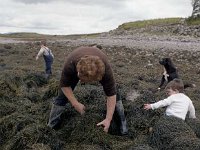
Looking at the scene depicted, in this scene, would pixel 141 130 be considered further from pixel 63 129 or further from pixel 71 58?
pixel 71 58

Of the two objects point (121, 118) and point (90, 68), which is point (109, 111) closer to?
point (121, 118)

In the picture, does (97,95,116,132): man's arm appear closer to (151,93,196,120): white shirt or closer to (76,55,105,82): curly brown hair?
(76,55,105,82): curly brown hair

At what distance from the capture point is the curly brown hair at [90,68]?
5684 mm

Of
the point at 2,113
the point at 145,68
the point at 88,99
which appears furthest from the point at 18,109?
the point at 145,68

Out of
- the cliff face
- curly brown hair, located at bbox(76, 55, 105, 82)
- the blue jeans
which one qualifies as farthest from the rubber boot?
the cliff face

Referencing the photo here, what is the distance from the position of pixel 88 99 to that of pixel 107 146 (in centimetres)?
220

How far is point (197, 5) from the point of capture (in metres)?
58.9

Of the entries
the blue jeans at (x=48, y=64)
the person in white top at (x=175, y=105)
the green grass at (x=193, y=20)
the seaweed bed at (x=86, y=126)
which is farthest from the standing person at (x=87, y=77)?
the green grass at (x=193, y=20)

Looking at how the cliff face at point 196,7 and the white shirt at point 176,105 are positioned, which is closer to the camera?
the white shirt at point 176,105

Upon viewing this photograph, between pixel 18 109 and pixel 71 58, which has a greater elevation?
pixel 71 58

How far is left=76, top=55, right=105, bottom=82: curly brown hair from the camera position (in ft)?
18.6

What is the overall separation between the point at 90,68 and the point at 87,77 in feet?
0.48

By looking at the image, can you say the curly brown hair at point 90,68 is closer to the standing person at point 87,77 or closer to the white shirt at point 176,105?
the standing person at point 87,77

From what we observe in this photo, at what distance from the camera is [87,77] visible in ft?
18.9
